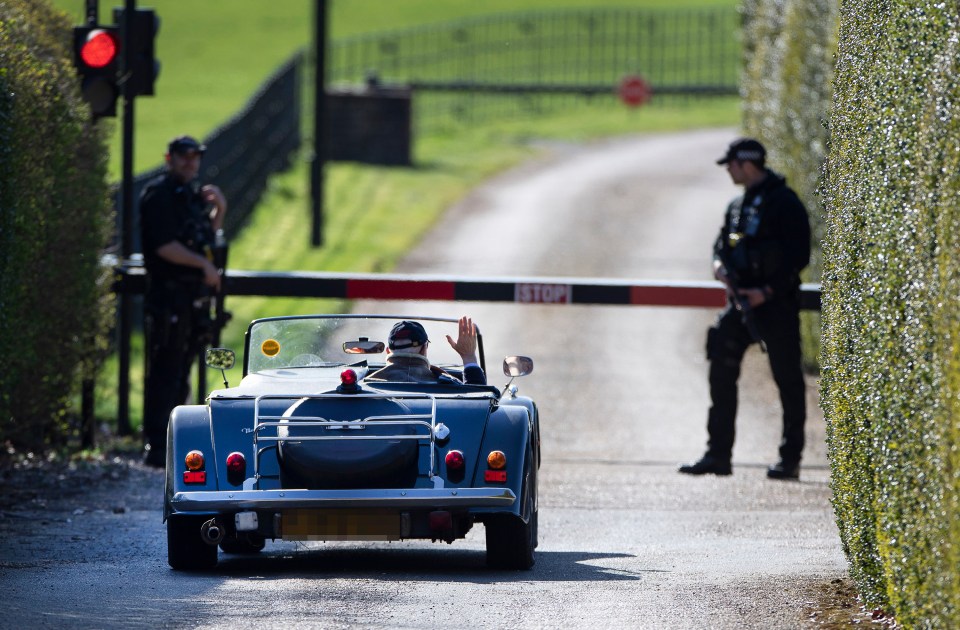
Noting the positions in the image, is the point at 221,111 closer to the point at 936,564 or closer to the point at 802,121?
the point at 802,121

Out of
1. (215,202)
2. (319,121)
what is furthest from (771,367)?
(319,121)

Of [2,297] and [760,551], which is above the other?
[2,297]

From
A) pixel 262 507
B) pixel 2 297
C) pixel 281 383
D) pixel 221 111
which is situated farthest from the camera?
pixel 221 111

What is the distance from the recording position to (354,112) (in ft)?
102

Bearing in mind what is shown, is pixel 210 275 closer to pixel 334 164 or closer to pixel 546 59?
pixel 334 164

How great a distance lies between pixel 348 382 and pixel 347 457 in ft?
1.61

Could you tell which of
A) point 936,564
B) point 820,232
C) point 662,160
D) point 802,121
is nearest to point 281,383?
point 936,564

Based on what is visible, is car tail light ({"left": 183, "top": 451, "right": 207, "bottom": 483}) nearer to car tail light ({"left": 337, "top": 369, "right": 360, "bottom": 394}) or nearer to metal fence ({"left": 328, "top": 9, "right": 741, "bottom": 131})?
car tail light ({"left": 337, "top": 369, "right": 360, "bottom": 394})

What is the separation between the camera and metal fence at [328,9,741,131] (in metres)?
42.4

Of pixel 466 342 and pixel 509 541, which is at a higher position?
pixel 466 342

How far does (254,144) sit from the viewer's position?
2702 centimetres

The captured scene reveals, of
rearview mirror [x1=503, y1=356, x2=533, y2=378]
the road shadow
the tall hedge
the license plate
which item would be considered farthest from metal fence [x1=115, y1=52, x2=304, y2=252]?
the license plate

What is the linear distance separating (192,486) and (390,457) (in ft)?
3.08

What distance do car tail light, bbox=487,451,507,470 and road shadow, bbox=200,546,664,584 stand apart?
20.2 inches
